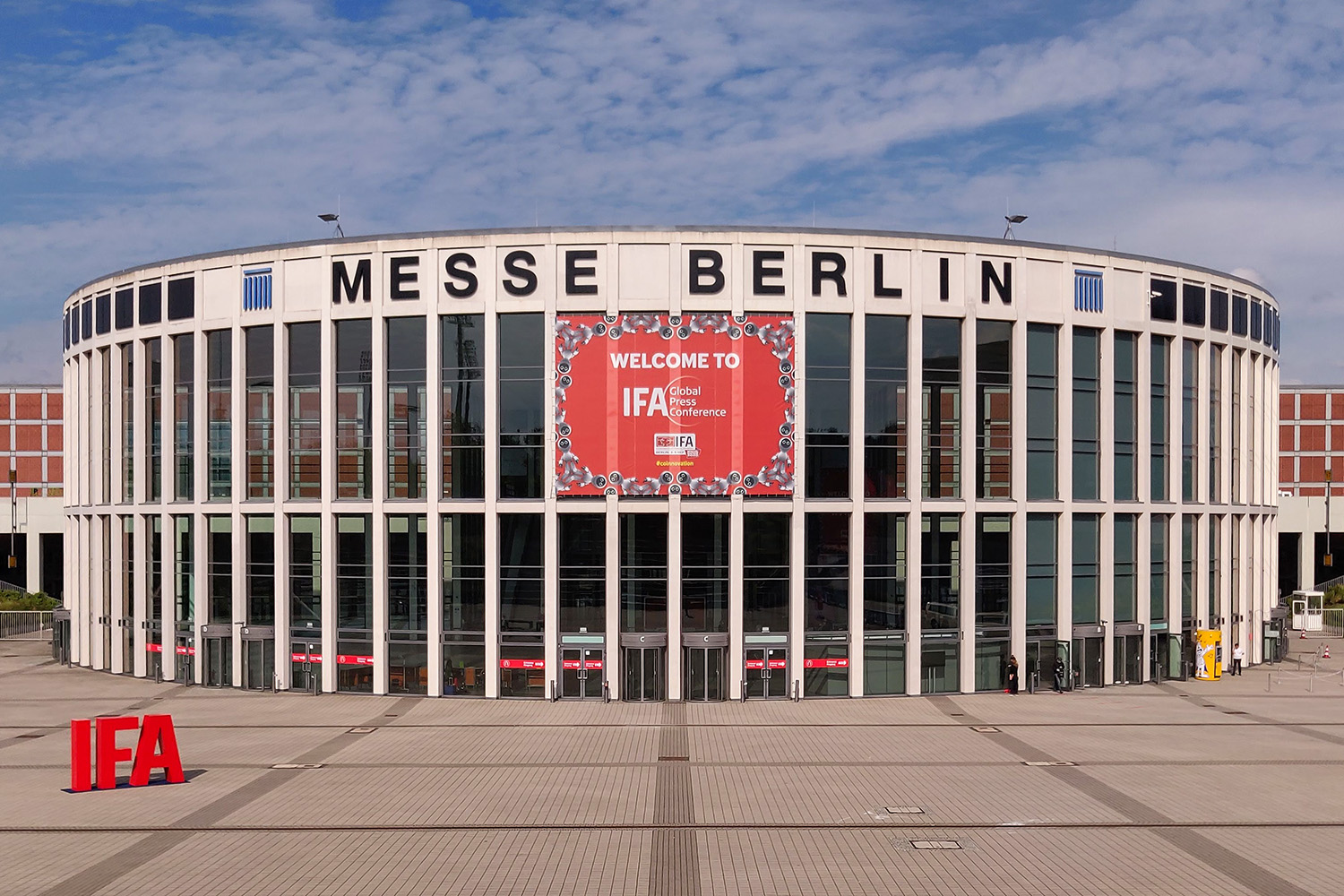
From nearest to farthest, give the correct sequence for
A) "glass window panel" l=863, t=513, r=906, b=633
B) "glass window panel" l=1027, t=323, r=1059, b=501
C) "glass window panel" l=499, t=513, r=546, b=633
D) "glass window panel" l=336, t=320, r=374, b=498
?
"glass window panel" l=499, t=513, r=546, b=633 → "glass window panel" l=863, t=513, r=906, b=633 → "glass window panel" l=336, t=320, r=374, b=498 → "glass window panel" l=1027, t=323, r=1059, b=501

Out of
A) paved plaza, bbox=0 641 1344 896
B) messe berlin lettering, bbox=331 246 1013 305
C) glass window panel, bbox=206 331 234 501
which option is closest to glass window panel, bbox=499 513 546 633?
paved plaza, bbox=0 641 1344 896

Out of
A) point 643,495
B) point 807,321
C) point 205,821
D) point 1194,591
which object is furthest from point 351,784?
point 1194,591

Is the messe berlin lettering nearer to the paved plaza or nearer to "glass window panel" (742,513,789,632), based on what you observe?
"glass window panel" (742,513,789,632)

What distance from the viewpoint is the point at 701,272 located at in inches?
1663

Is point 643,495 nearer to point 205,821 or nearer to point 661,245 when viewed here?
point 661,245

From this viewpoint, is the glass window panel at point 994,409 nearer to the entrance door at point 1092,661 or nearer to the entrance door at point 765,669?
the entrance door at point 1092,661

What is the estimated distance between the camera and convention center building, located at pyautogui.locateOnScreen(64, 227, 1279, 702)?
42.2 m

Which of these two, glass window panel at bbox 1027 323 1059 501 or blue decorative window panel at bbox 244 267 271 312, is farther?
blue decorative window panel at bbox 244 267 271 312

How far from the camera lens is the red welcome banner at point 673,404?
139 feet

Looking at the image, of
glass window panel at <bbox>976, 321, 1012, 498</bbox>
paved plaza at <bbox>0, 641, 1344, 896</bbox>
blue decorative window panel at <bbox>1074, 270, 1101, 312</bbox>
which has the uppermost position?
blue decorative window panel at <bbox>1074, 270, 1101, 312</bbox>

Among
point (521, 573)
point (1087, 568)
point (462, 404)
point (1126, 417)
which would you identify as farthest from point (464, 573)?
point (1126, 417)

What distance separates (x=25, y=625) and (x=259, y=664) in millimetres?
34093

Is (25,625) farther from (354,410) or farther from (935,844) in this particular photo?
(935,844)

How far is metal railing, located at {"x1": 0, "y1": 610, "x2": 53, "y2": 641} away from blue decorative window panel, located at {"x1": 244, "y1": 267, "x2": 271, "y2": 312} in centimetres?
3293
